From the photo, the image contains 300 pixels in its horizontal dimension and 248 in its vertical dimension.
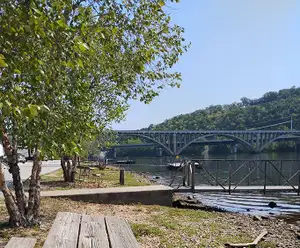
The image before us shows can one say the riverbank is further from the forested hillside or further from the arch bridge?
the forested hillside

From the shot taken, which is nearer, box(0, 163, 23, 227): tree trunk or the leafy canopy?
the leafy canopy

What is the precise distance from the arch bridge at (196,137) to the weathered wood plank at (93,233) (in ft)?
212

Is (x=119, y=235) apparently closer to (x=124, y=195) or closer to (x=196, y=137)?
(x=124, y=195)

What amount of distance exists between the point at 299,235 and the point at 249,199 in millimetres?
8930

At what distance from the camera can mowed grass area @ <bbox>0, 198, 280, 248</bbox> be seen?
21.6 ft

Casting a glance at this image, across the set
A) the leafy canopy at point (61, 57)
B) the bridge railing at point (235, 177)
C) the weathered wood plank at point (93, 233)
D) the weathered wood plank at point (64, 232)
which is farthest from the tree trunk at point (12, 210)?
the bridge railing at point (235, 177)

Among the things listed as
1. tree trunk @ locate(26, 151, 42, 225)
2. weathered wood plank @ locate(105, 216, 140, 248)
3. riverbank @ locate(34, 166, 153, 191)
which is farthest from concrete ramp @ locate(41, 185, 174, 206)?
weathered wood plank @ locate(105, 216, 140, 248)

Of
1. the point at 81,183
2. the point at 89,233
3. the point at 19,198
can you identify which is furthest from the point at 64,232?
the point at 81,183

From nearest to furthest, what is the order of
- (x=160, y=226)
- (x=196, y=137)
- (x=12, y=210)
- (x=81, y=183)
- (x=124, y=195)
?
(x=12, y=210), (x=160, y=226), (x=124, y=195), (x=81, y=183), (x=196, y=137)

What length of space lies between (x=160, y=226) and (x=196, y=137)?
75.2 meters

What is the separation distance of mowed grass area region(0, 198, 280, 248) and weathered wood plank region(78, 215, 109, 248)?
2.16 meters

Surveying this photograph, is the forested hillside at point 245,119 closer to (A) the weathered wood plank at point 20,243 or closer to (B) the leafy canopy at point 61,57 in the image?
(B) the leafy canopy at point 61,57

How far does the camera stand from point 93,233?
344cm

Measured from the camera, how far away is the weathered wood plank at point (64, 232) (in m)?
3.06
